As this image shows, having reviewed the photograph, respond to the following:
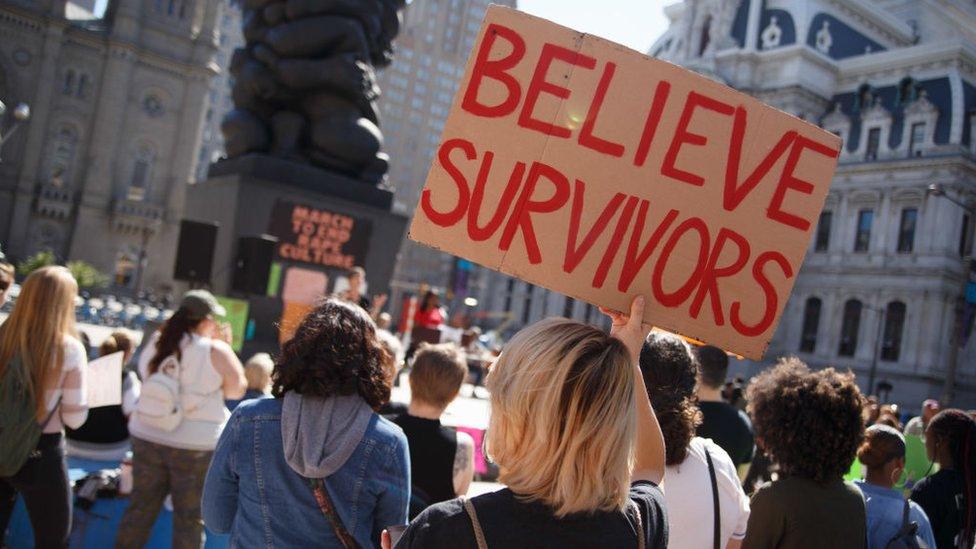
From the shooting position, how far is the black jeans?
3689mm

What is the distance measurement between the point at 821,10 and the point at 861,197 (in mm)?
13465

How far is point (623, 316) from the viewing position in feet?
8.10

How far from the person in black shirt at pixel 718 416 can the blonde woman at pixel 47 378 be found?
299cm

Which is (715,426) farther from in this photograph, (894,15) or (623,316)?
(894,15)

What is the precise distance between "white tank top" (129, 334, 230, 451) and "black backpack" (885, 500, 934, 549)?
3.07m

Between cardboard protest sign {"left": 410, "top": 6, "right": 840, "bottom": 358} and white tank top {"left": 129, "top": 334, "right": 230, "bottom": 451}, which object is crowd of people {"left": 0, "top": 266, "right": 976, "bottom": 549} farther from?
cardboard protest sign {"left": 410, "top": 6, "right": 840, "bottom": 358}

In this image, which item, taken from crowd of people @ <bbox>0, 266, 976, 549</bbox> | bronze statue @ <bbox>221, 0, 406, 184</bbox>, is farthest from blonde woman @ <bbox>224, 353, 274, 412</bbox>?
bronze statue @ <bbox>221, 0, 406, 184</bbox>

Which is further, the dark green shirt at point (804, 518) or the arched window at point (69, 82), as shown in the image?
the arched window at point (69, 82)

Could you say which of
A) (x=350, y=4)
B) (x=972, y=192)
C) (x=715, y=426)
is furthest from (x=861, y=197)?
(x=715, y=426)

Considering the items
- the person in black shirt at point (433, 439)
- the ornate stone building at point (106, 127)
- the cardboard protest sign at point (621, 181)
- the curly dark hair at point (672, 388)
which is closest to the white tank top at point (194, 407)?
the person in black shirt at point (433, 439)

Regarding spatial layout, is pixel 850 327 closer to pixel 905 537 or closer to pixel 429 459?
pixel 905 537

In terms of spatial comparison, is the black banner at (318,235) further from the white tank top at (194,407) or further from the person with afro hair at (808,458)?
the person with afro hair at (808,458)

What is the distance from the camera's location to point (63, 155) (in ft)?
167

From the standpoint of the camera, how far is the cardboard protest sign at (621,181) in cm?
249
